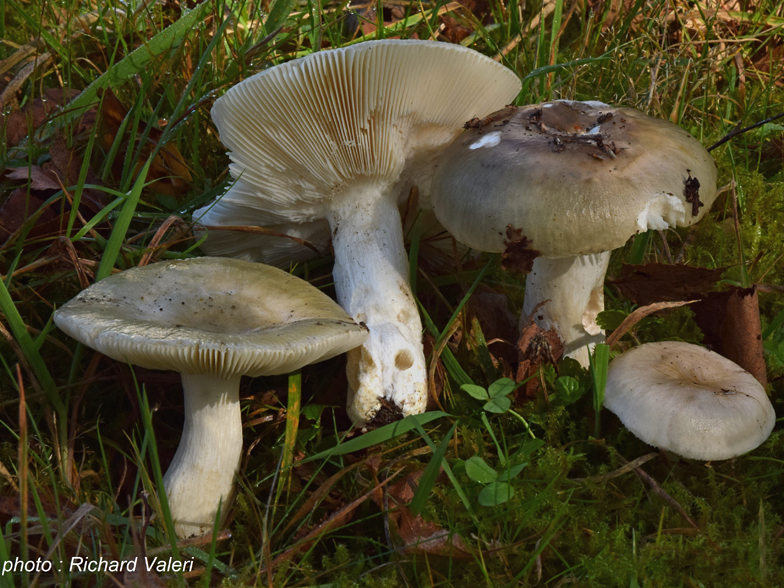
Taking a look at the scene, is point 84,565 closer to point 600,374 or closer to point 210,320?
point 210,320

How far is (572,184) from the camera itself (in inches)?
76.5

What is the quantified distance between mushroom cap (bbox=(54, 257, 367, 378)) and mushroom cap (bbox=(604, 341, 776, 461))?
3.05 ft

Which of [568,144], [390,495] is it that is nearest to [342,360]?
[390,495]

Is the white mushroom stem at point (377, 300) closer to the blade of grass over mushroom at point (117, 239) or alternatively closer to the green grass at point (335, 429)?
the green grass at point (335, 429)

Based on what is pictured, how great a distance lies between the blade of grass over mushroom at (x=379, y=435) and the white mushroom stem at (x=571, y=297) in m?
0.70

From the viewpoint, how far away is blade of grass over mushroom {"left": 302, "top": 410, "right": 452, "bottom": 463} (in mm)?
2021

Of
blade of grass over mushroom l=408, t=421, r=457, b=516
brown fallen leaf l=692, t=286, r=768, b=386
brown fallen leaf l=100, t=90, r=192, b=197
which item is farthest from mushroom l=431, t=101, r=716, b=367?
brown fallen leaf l=100, t=90, r=192, b=197

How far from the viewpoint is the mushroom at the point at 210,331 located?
67.9 inches

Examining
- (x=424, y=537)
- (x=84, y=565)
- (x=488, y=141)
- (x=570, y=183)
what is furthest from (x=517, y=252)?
(x=84, y=565)

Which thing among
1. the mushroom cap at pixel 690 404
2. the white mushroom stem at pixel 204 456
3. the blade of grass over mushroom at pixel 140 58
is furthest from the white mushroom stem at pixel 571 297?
the blade of grass over mushroom at pixel 140 58

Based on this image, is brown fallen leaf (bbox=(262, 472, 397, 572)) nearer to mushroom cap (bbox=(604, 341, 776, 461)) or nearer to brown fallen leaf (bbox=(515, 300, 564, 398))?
brown fallen leaf (bbox=(515, 300, 564, 398))

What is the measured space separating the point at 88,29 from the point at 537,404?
10.3 ft

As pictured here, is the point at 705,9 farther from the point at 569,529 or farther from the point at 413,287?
the point at 569,529

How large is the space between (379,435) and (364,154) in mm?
1125
